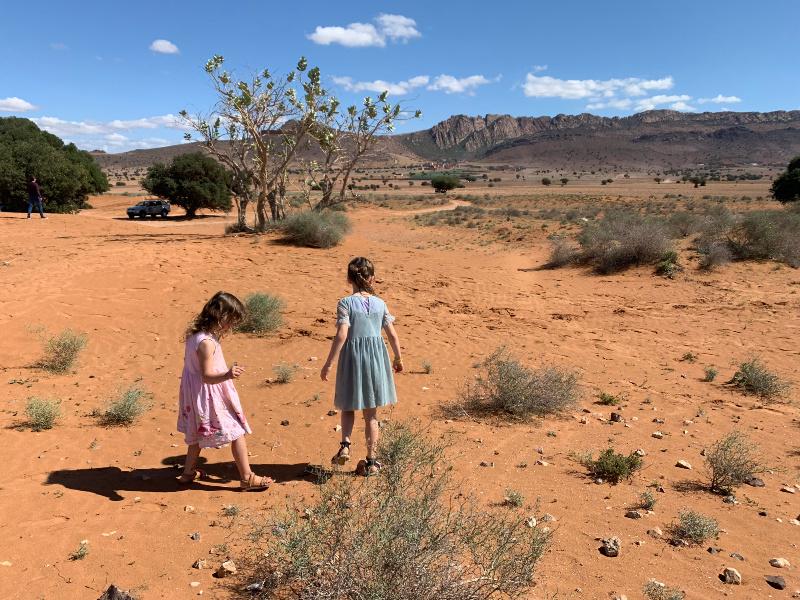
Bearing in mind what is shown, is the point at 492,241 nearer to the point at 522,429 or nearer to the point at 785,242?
the point at 785,242

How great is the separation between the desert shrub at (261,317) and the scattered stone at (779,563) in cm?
722

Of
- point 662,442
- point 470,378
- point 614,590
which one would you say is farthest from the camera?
point 470,378

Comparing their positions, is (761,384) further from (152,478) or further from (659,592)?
(152,478)

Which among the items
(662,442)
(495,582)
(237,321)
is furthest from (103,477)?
(662,442)

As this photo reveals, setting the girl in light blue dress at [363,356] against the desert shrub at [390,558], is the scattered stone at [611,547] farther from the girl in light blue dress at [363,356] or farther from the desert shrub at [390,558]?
the girl in light blue dress at [363,356]

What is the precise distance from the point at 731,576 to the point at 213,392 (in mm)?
3488

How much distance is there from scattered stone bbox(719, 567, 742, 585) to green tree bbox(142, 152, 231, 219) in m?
33.1

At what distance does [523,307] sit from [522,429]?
655 centimetres

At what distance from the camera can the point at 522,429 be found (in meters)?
5.62

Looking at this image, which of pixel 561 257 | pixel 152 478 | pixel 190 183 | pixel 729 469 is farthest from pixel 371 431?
pixel 190 183

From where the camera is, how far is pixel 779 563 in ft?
10.9

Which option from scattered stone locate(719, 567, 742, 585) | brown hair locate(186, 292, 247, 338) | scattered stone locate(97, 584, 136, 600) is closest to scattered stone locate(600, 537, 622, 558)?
scattered stone locate(719, 567, 742, 585)

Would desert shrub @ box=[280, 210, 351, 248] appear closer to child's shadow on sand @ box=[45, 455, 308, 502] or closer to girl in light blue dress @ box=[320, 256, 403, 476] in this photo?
child's shadow on sand @ box=[45, 455, 308, 502]

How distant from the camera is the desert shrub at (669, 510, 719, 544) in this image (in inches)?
140
